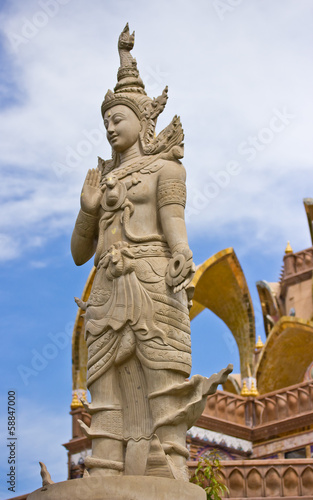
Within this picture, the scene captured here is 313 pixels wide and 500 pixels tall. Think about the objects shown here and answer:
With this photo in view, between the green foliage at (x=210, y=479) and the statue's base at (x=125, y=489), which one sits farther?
the green foliage at (x=210, y=479)

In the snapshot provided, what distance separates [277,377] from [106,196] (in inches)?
587

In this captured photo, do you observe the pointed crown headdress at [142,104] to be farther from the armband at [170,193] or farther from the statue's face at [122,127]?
the armband at [170,193]

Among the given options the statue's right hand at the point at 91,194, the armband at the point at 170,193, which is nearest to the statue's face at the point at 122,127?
the statue's right hand at the point at 91,194

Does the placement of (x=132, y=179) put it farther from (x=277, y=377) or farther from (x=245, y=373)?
(x=277, y=377)

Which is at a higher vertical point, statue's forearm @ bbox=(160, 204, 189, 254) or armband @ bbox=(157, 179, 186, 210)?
armband @ bbox=(157, 179, 186, 210)

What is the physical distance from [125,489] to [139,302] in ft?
4.74

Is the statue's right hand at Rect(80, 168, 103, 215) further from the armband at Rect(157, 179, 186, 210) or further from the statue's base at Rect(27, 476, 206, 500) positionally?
the statue's base at Rect(27, 476, 206, 500)

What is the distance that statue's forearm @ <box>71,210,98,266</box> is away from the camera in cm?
702

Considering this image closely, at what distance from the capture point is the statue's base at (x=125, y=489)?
5.57m

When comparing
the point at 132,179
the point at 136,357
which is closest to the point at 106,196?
the point at 132,179

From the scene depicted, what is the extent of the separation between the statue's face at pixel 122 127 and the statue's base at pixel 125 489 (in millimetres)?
2917

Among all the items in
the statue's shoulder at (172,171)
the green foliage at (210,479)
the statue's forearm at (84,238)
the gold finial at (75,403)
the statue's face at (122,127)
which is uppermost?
the gold finial at (75,403)

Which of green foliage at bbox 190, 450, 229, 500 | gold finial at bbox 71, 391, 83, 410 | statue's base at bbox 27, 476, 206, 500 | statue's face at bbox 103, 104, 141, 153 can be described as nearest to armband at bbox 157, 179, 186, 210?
statue's face at bbox 103, 104, 141, 153

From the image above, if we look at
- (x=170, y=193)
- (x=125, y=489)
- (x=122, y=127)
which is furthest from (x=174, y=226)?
(x=125, y=489)
